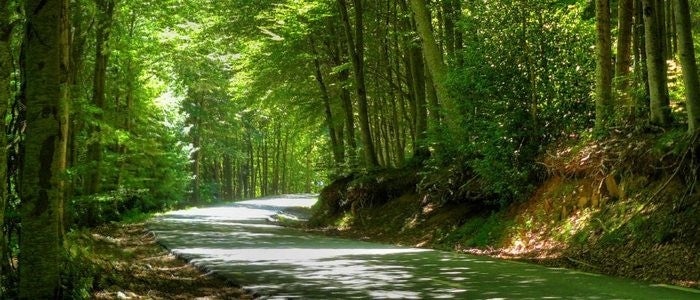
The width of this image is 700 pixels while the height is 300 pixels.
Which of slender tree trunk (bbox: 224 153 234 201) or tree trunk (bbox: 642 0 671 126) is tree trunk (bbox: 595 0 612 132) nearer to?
tree trunk (bbox: 642 0 671 126)

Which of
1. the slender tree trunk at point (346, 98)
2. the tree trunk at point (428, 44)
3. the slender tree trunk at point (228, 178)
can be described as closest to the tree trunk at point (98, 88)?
the tree trunk at point (428, 44)

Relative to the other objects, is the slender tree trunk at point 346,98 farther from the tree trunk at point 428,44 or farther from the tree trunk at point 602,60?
the tree trunk at point 602,60

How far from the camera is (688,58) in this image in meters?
10.9

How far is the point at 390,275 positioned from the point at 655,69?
20.5ft

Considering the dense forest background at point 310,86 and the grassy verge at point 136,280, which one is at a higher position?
the dense forest background at point 310,86

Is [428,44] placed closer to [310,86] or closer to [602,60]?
[602,60]

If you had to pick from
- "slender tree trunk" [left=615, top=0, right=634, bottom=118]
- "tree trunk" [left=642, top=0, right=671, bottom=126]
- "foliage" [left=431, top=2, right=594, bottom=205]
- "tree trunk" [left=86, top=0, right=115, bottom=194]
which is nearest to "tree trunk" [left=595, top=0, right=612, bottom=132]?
"slender tree trunk" [left=615, top=0, right=634, bottom=118]

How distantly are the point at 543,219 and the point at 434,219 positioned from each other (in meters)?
4.80

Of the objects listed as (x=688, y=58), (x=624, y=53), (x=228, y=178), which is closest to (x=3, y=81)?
(x=688, y=58)

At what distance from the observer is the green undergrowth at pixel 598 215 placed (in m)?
10.1

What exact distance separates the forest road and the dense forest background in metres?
3.00

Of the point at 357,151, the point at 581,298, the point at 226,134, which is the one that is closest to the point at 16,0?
the point at 581,298

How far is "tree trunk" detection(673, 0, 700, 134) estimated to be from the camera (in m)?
10.8

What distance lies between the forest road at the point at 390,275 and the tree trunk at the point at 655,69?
395cm
